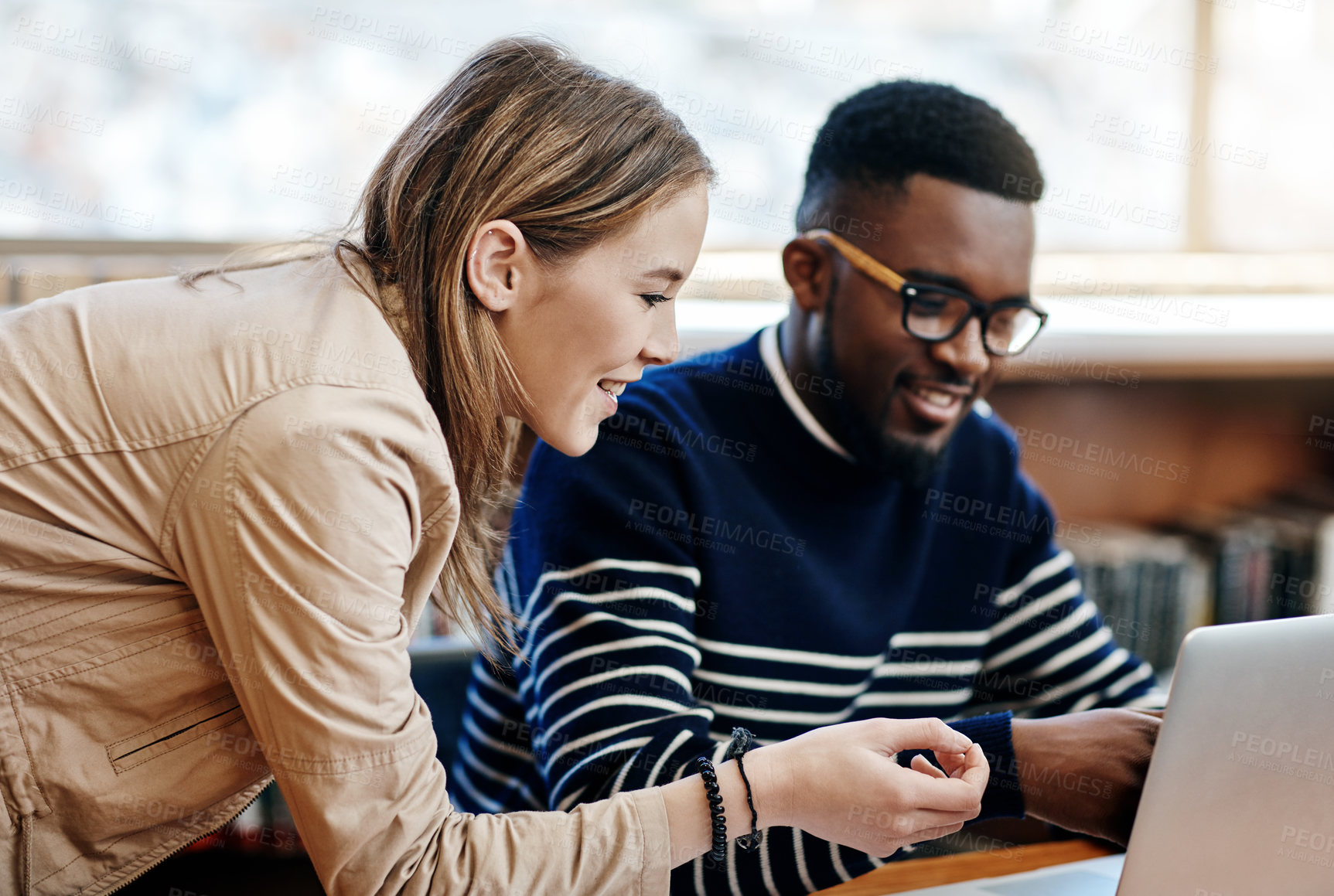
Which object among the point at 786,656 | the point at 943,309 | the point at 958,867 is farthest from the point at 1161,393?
the point at 958,867

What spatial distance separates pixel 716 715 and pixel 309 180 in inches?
57.4

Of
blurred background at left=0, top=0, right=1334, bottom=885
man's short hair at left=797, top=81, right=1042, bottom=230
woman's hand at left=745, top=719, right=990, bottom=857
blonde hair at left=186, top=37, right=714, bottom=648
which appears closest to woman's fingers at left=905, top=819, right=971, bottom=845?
woman's hand at left=745, top=719, right=990, bottom=857

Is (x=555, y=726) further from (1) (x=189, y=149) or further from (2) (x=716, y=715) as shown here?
(1) (x=189, y=149)

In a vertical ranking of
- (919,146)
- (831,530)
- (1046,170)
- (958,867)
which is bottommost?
(958,867)

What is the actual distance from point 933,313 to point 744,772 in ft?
1.86

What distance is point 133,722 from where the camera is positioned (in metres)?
0.77

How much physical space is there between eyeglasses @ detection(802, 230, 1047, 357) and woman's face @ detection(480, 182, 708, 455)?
11.7 inches

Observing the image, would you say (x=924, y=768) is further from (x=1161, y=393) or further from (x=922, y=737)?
(x=1161, y=393)

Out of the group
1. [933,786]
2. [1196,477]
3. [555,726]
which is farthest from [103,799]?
[1196,477]

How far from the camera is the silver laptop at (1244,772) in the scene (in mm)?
683

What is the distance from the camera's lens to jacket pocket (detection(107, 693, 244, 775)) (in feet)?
2.49

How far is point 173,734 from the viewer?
2.55 ft

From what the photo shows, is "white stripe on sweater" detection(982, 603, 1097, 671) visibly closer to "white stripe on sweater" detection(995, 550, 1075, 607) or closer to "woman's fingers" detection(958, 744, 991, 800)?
"white stripe on sweater" detection(995, 550, 1075, 607)

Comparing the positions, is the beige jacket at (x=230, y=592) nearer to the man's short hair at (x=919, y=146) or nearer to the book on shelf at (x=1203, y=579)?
the man's short hair at (x=919, y=146)
